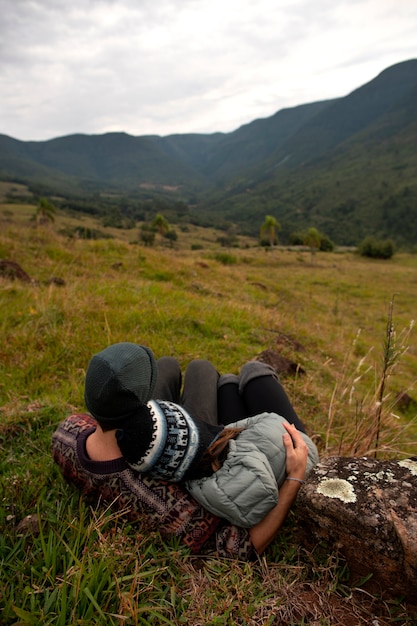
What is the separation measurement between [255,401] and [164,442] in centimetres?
112

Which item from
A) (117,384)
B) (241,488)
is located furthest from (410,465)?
(117,384)

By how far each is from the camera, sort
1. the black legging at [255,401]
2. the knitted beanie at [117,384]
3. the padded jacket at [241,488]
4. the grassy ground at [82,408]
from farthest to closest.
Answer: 1. the black legging at [255,401]
2. the padded jacket at [241,488]
3. the knitted beanie at [117,384]
4. the grassy ground at [82,408]

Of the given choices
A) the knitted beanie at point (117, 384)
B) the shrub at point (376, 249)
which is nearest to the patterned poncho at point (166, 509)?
the knitted beanie at point (117, 384)

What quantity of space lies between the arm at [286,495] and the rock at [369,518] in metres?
0.07

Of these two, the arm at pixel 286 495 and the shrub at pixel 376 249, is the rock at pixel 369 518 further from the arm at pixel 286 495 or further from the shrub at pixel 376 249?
the shrub at pixel 376 249

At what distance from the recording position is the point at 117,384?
5.38ft

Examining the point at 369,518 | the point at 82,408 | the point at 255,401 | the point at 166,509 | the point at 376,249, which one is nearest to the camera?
the point at 369,518

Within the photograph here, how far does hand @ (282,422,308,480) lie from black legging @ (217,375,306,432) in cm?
45

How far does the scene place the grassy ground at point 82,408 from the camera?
1.49 m

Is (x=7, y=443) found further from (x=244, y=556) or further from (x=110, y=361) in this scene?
(x=244, y=556)

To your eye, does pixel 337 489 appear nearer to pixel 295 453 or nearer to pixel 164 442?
pixel 295 453

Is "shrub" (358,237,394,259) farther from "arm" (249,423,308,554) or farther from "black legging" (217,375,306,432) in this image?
"arm" (249,423,308,554)

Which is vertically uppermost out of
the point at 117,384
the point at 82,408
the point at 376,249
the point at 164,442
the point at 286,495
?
the point at 117,384

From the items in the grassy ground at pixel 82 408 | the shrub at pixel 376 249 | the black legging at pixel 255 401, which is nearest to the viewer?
the grassy ground at pixel 82 408
